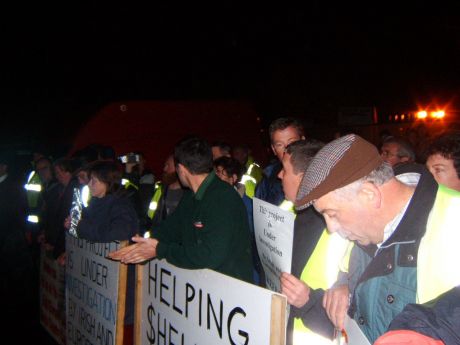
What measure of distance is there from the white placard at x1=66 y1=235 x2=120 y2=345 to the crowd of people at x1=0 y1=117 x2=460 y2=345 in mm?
204

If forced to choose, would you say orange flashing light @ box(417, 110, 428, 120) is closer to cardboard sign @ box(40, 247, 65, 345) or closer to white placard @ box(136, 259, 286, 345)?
cardboard sign @ box(40, 247, 65, 345)

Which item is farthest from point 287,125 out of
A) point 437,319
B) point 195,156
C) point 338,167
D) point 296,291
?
point 437,319

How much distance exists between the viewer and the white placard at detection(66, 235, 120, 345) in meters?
4.16

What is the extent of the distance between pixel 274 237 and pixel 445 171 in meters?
1.20

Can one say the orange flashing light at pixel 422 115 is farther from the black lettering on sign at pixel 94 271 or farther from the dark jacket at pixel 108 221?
the black lettering on sign at pixel 94 271

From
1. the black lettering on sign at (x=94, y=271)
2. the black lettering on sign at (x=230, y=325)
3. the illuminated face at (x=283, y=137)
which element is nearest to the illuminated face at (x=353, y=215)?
the black lettering on sign at (x=230, y=325)

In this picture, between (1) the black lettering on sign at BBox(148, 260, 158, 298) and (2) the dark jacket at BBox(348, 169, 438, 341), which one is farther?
(1) the black lettering on sign at BBox(148, 260, 158, 298)

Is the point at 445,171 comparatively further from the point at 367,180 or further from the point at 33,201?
the point at 33,201

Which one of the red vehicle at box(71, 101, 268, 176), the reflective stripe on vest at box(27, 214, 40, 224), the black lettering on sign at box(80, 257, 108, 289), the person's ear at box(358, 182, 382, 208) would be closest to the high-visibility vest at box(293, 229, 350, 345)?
the person's ear at box(358, 182, 382, 208)

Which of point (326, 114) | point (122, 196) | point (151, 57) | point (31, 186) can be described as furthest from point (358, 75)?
point (122, 196)

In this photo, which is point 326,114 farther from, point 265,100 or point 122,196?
point 122,196

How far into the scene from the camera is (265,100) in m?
24.6

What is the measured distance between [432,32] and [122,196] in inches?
839

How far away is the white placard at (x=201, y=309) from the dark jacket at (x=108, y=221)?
704 millimetres
